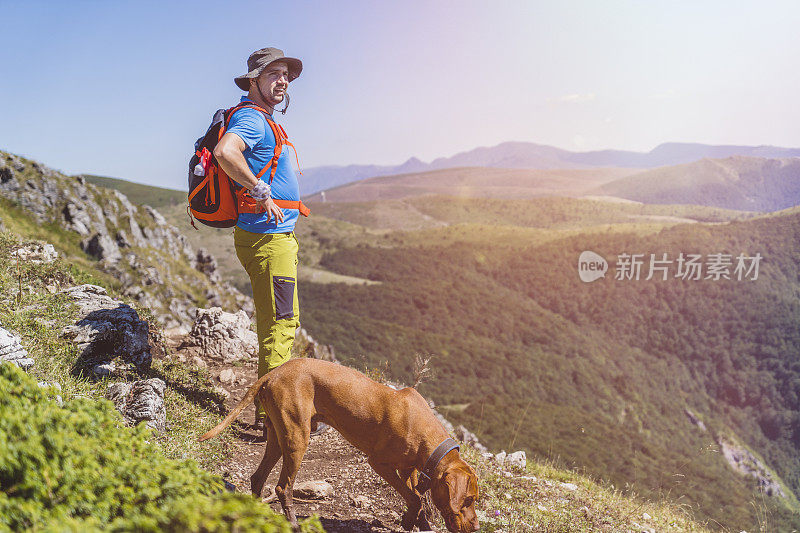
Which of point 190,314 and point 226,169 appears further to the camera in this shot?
point 190,314

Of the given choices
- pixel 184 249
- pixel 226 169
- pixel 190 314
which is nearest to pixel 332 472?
pixel 226 169

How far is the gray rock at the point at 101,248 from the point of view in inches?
622

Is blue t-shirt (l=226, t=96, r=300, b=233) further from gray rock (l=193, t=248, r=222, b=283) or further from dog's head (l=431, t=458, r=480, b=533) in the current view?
gray rock (l=193, t=248, r=222, b=283)

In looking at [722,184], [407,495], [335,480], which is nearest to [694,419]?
[335,480]

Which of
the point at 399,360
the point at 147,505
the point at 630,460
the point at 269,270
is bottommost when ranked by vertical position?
the point at 630,460

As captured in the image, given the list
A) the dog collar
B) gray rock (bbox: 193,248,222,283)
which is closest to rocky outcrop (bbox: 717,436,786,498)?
gray rock (bbox: 193,248,222,283)

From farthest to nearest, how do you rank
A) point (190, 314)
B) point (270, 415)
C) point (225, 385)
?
point (190, 314), point (225, 385), point (270, 415)

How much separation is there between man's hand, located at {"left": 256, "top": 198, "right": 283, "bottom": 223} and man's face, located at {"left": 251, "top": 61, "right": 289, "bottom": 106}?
41.1 inches

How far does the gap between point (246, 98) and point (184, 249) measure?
22015 mm

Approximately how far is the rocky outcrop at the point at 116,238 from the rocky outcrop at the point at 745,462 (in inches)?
3069

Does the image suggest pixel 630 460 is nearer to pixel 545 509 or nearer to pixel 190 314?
pixel 190 314

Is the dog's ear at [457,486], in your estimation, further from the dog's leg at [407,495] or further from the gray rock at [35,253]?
the gray rock at [35,253]

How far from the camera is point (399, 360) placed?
61156mm

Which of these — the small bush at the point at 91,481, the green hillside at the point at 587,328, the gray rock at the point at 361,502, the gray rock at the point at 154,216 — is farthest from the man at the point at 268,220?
the green hillside at the point at 587,328
